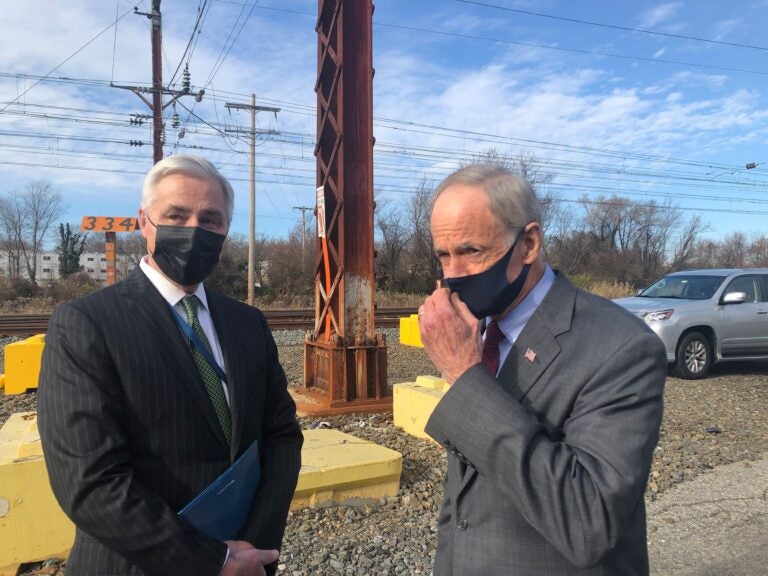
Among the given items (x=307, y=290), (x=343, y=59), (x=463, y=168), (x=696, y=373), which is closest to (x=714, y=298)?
(x=696, y=373)

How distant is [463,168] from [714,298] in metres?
10.8

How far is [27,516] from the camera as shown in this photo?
3666 mm

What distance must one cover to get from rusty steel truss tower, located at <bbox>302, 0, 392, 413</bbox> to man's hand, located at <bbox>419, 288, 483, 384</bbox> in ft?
19.5

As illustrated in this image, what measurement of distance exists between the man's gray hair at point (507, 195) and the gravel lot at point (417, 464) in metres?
2.75

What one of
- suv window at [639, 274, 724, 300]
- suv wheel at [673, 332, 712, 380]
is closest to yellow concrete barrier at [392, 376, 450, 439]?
suv wheel at [673, 332, 712, 380]

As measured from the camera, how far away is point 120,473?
5.33 ft

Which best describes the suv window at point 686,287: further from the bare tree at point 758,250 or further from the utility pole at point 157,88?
the bare tree at point 758,250

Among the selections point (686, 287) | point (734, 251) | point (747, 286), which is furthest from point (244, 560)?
point (734, 251)

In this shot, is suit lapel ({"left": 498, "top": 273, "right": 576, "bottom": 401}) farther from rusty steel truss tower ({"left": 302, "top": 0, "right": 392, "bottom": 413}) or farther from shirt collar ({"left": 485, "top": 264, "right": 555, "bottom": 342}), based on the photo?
rusty steel truss tower ({"left": 302, "top": 0, "right": 392, "bottom": 413})

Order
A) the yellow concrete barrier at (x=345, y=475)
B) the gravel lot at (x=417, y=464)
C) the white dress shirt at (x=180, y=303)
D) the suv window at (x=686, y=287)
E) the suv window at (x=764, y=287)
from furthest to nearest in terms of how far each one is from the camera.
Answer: the suv window at (x=764, y=287), the suv window at (x=686, y=287), the yellow concrete barrier at (x=345, y=475), the gravel lot at (x=417, y=464), the white dress shirt at (x=180, y=303)

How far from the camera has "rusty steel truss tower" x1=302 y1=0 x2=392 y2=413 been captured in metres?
7.49

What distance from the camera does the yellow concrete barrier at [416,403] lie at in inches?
249

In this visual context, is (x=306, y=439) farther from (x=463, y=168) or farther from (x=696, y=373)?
(x=696, y=373)

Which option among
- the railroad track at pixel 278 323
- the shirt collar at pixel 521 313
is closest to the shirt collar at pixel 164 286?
the shirt collar at pixel 521 313
